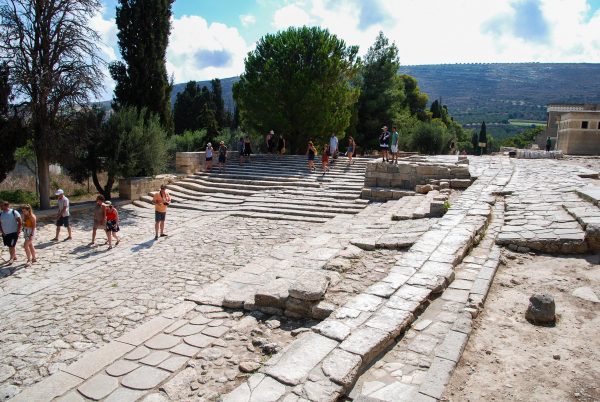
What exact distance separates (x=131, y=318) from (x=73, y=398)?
6.43 feet

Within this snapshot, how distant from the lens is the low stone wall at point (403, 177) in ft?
45.2

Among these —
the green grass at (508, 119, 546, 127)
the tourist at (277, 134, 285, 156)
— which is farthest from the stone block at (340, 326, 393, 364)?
the green grass at (508, 119, 546, 127)

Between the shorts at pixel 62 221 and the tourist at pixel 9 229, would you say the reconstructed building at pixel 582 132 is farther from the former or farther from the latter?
the tourist at pixel 9 229

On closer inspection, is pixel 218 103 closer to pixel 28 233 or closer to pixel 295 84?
pixel 295 84

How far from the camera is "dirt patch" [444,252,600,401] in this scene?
3.31m

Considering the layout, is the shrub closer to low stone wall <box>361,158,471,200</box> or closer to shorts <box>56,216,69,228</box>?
shorts <box>56,216,69,228</box>

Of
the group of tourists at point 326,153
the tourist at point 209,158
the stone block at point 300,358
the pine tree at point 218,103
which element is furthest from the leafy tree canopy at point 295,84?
the pine tree at point 218,103

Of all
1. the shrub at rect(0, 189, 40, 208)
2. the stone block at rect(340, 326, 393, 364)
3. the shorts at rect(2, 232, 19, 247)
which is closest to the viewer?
the stone block at rect(340, 326, 393, 364)

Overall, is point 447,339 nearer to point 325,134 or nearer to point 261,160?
point 261,160

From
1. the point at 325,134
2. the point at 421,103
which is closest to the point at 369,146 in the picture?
the point at 325,134

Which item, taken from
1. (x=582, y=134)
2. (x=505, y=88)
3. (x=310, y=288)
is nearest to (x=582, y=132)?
(x=582, y=134)

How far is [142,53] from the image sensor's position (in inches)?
737

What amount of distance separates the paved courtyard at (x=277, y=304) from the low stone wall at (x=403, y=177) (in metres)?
2.53

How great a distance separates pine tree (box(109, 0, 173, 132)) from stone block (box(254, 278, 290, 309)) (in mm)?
15589
